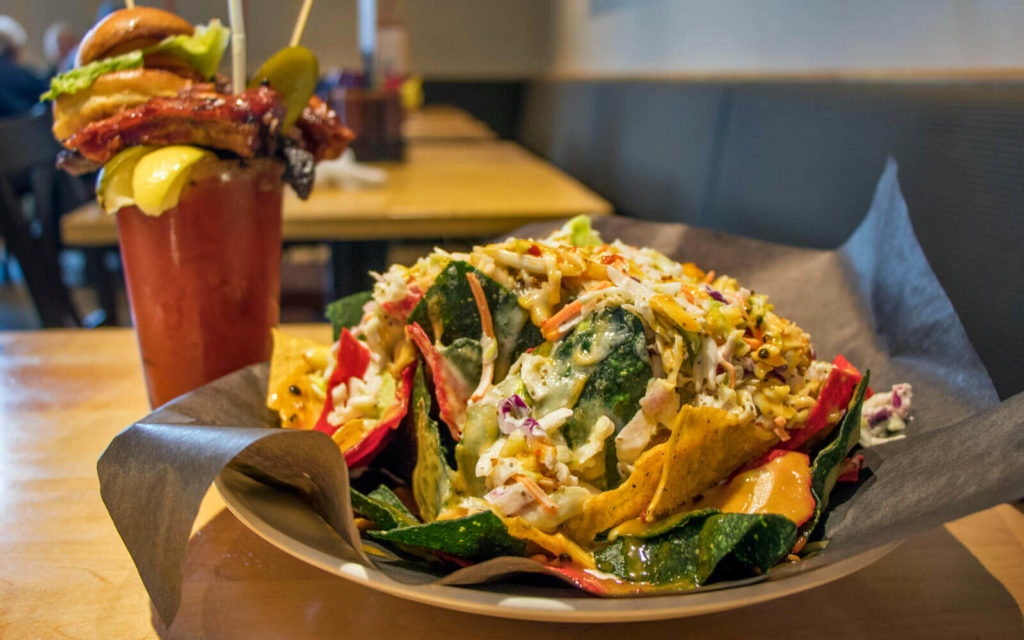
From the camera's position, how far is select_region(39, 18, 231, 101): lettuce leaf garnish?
0.89m

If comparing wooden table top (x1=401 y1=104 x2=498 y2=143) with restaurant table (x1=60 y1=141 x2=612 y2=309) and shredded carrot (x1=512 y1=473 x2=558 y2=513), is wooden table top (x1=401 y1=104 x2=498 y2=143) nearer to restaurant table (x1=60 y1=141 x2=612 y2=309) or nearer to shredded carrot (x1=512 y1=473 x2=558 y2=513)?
restaurant table (x1=60 y1=141 x2=612 y2=309)

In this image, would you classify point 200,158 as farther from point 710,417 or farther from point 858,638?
point 858,638

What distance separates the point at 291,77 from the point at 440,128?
427 cm

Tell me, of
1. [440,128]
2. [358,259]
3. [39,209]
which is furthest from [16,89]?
[358,259]

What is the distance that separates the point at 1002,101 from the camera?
1.03 metres

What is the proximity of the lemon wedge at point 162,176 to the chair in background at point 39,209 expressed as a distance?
1.75 meters

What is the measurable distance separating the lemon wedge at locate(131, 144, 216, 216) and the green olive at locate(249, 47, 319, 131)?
0.44 feet

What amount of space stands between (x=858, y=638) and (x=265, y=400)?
2.06 feet

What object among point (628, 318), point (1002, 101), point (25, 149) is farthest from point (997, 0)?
point (25, 149)

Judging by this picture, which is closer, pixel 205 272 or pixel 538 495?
pixel 538 495

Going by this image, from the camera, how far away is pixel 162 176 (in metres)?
0.85

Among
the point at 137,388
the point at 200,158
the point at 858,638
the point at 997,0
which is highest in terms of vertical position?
the point at 997,0

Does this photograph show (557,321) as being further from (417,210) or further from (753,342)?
(417,210)

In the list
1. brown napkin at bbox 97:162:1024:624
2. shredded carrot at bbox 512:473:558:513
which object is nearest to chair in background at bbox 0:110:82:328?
brown napkin at bbox 97:162:1024:624
